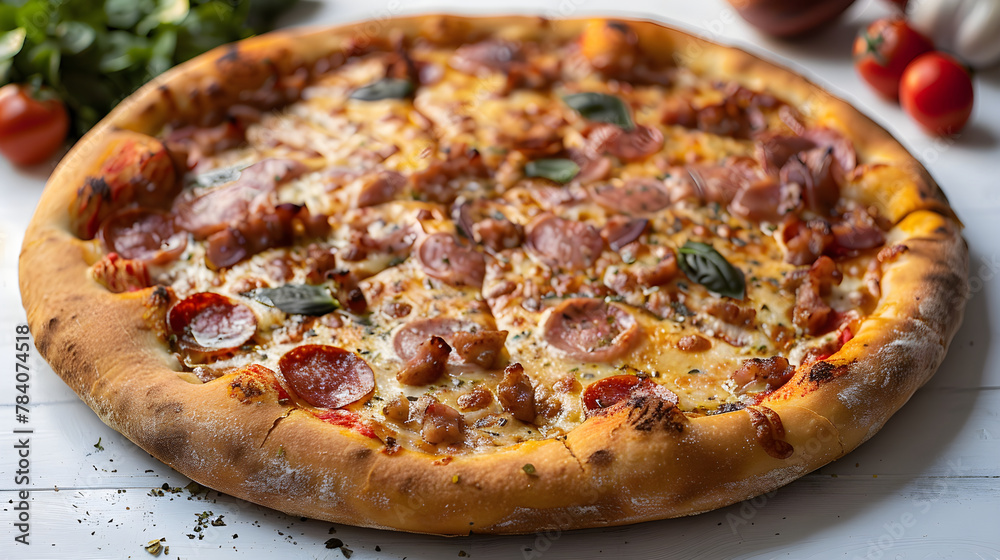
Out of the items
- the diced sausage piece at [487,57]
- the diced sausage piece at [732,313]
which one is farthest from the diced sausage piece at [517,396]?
the diced sausage piece at [487,57]

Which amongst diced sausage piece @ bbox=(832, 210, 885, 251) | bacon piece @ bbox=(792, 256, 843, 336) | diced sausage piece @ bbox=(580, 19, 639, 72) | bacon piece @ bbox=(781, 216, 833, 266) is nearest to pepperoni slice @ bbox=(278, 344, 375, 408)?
bacon piece @ bbox=(792, 256, 843, 336)

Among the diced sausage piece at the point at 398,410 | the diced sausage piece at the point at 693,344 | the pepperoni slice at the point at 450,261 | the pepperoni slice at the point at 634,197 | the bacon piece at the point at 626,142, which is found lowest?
the diced sausage piece at the point at 398,410

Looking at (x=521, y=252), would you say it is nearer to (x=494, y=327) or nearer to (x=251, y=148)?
(x=494, y=327)

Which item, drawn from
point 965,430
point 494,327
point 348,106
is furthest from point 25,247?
point 965,430

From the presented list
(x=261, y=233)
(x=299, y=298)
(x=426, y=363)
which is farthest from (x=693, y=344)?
(x=261, y=233)

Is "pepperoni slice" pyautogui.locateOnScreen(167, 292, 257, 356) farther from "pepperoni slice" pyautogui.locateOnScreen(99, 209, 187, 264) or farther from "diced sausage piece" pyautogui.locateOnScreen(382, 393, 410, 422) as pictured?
"diced sausage piece" pyautogui.locateOnScreen(382, 393, 410, 422)

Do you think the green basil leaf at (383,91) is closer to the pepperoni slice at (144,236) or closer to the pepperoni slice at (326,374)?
the pepperoni slice at (144,236)

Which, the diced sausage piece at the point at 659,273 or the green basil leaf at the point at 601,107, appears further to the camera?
the green basil leaf at the point at 601,107
